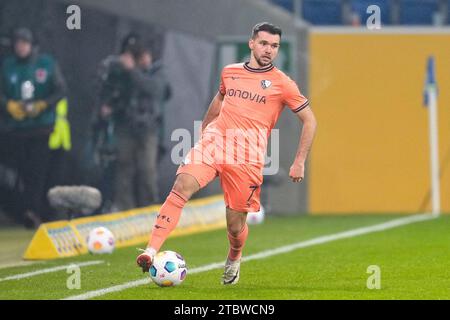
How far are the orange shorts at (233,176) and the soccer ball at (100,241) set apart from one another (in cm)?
351

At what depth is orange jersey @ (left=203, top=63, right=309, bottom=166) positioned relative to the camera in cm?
961

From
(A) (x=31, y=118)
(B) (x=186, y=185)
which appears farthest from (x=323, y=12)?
(B) (x=186, y=185)

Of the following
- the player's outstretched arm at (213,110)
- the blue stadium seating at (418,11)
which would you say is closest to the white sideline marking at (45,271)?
the player's outstretched arm at (213,110)

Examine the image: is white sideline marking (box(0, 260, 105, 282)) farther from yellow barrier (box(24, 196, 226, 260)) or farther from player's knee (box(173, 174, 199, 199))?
player's knee (box(173, 174, 199, 199))

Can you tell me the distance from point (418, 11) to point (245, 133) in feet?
48.3

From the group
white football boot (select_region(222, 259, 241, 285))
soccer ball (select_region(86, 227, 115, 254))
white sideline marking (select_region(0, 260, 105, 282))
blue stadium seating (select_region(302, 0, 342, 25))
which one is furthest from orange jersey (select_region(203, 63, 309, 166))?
blue stadium seating (select_region(302, 0, 342, 25))

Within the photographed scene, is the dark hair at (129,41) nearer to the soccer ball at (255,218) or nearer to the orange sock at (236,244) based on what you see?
the soccer ball at (255,218)

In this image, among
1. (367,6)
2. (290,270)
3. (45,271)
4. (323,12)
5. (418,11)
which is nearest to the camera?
(290,270)

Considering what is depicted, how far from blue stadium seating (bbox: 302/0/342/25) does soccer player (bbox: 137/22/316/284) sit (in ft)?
45.5

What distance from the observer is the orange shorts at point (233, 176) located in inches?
376

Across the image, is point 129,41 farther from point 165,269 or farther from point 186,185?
point 165,269

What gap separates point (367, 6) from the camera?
76.5 feet

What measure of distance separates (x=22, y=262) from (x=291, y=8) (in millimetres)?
12413
